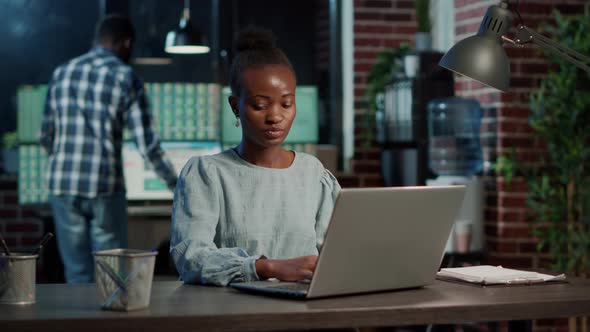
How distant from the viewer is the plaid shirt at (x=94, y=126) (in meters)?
3.96

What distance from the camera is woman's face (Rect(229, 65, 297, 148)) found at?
1.90 m

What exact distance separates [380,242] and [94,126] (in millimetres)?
2677

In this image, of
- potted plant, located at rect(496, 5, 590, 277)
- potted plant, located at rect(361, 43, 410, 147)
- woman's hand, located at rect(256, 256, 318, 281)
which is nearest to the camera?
woman's hand, located at rect(256, 256, 318, 281)

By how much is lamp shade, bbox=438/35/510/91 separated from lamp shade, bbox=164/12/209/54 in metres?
3.16

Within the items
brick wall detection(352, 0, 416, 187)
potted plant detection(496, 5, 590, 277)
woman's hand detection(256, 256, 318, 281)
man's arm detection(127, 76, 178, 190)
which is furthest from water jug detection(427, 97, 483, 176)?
woman's hand detection(256, 256, 318, 281)

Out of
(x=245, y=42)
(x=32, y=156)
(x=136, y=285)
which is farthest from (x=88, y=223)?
(x=136, y=285)

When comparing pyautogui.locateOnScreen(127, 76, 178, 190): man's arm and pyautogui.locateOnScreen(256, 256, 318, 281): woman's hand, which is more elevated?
pyautogui.locateOnScreen(127, 76, 178, 190): man's arm

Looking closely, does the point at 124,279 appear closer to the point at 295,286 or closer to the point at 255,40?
the point at 295,286

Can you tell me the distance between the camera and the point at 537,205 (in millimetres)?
4016

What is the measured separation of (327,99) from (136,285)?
158 inches

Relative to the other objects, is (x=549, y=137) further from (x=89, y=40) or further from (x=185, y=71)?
(x=89, y=40)

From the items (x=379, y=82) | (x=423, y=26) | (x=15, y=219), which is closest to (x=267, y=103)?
(x=423, y=26)

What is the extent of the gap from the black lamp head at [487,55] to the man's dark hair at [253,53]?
36 centimetres

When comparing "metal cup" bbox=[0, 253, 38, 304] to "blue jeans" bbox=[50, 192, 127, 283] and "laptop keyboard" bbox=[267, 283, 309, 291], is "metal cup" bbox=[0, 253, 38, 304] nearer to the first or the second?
"laptop keyboard" bbox=[267, 283, 309, 291]
